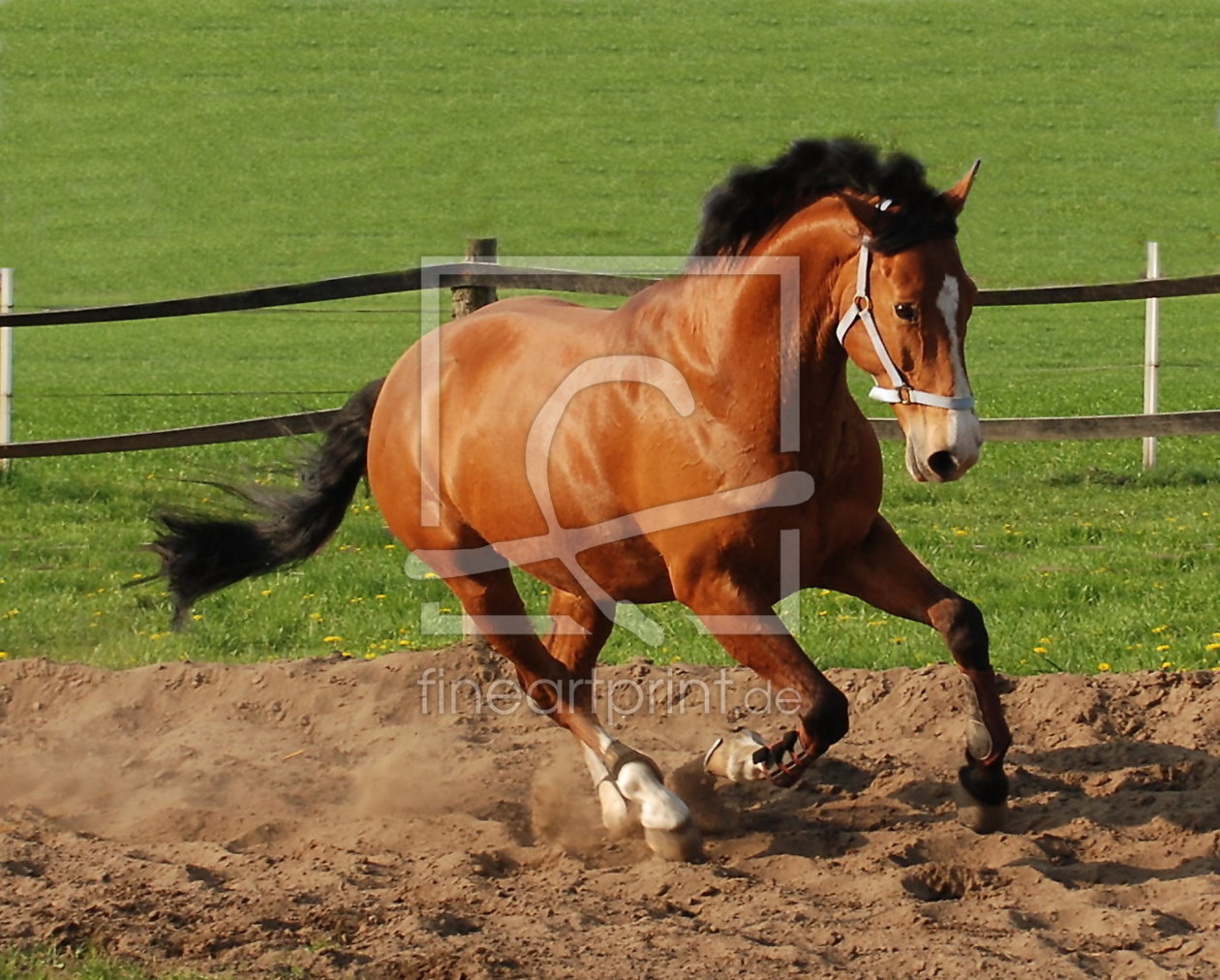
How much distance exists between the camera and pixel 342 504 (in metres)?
6.27

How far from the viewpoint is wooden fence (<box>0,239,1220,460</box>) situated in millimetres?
7215

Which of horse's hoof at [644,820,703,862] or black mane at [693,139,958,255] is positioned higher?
black mane at [693,139,958,255]

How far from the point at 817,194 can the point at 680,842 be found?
179cm

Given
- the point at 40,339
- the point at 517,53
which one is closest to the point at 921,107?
the point at 517,53

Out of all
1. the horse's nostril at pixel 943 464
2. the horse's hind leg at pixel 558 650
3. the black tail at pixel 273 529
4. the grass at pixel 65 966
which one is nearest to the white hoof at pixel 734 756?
the horse's hind leg at pixel 558 650

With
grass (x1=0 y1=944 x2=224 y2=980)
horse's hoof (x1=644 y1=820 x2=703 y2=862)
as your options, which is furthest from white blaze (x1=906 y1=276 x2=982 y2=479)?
grass (x1=0 y1=944 x2=224 y2=980)

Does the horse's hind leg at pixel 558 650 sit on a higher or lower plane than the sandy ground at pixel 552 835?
higher

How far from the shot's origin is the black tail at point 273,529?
20.4ft

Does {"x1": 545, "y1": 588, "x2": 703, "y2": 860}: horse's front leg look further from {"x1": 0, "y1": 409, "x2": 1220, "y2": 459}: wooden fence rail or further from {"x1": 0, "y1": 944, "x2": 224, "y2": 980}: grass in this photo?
{"x1": 0, "y1": 409, "x2": 1220, "y2": 459}: wooden fence rail

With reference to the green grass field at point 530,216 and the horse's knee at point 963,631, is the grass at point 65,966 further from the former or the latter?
the green grass field at point 530,216

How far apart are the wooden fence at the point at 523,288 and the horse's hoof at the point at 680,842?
9.23 ft

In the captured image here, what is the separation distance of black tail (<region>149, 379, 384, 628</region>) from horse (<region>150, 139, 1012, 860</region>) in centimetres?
91

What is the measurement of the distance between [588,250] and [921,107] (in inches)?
412

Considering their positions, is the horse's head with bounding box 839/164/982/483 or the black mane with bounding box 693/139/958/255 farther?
the black mane with bounding box 693/139/958/255
